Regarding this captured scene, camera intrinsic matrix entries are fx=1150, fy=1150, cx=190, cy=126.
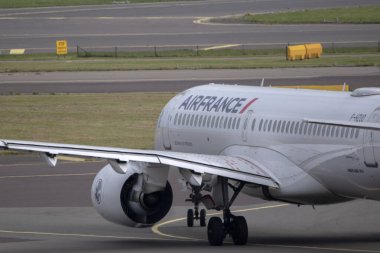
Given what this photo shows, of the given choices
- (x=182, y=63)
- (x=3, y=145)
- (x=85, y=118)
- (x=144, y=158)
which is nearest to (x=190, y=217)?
(x=144, y=158)

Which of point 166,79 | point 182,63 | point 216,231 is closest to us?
point 216,231

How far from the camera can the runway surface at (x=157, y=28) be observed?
112875mm

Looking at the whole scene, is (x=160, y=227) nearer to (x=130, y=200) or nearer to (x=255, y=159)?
(x=130, y=200)

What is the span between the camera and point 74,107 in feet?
210

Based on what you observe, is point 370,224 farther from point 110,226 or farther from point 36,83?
point 36,83

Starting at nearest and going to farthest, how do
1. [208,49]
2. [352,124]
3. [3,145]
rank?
[3,145]
[352,124]
[208,49]

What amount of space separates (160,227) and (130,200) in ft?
11.2

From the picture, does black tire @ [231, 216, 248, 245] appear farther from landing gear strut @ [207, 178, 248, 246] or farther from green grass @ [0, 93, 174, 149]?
green grass @ [0, 93, 174, 149]

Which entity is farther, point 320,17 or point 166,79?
point 320,17

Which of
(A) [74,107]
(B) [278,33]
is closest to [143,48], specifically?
(B) [278,33]

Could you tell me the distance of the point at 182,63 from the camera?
9088 centimetres

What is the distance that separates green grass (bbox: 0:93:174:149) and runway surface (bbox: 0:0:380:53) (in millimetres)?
40368

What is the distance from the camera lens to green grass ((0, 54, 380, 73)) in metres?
87.4

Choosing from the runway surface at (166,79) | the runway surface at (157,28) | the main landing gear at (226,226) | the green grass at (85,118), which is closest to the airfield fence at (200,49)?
the runway surface at (157,28)
